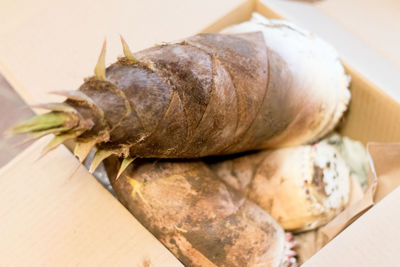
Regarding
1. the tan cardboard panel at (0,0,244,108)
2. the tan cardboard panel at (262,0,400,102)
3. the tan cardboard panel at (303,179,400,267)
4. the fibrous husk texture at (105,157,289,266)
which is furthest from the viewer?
the tan cardboard panel at (262,0,400,102)

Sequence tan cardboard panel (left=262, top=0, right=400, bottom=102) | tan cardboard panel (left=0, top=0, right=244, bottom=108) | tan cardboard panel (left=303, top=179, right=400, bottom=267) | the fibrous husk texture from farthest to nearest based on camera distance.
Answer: tan cardboard panel (left=262, top=0, right=400, bottom=102), tan cardboard panel (left=0, top=0, right=244, bottom=108), the fibrous husk texture, tan cardboard panel (left=303, top=179, right=400, bottom=267)

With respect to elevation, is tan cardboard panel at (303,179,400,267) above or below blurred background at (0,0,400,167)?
below

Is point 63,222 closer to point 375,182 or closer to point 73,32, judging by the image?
point 73,32

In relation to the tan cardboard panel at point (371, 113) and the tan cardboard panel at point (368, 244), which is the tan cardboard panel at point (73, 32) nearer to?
the tan cardboard panel at point (371, 113)

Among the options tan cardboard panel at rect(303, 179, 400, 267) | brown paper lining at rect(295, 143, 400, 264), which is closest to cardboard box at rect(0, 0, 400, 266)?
tan cardboard panel at rect(303, 179, 400, 267)

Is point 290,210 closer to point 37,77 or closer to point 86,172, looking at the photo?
point 86,172

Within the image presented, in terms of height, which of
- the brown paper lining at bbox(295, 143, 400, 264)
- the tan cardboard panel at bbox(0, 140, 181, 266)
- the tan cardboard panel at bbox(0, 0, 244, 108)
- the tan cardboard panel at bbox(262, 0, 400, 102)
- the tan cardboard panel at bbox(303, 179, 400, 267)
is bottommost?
the brown paper lining at bbox(295, 143, 400, 264)

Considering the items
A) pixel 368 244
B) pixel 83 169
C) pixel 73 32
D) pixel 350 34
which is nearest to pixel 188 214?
pixel 83 169

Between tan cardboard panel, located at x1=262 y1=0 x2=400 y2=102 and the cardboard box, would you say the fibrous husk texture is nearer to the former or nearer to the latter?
the cardboard box
